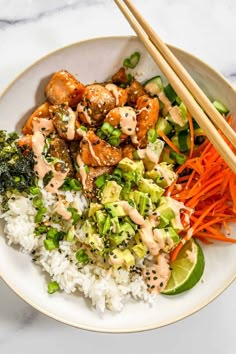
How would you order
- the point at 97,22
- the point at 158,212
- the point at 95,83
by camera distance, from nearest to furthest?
1. the point at 158,212
2. the point at 95,83
3. the point at 97,22

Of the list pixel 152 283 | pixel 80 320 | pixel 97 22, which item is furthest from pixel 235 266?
pixel 97 22

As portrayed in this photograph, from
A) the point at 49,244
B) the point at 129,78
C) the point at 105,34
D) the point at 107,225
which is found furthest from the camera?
the point at 105,34

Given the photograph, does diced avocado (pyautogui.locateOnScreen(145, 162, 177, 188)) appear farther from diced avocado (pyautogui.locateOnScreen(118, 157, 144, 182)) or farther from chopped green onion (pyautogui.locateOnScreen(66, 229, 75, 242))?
chopped green onion (pyautogui.locateOnScreen(66, 229, 75, 242))

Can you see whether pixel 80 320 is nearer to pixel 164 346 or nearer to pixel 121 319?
pixel 121 319

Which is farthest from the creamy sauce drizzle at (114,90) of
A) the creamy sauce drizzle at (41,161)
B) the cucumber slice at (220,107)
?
the cucumber slice at (220,107)

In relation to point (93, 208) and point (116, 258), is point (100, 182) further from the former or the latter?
point (116, 258)

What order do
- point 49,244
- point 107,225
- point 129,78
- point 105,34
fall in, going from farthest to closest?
point 105,34, point 129,78, point 49,244, point 107,225

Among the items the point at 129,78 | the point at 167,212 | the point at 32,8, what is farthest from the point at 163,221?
the point at 32,8

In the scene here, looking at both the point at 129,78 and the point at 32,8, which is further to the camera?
the point at 32,8
